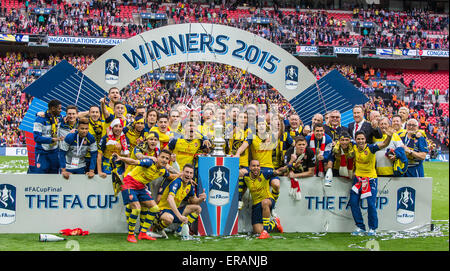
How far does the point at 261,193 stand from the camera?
21.9 ft

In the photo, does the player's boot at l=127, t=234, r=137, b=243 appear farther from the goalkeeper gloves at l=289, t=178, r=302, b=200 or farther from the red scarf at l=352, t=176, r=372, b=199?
the red scarf at l=352, t=176, r=372, b=199

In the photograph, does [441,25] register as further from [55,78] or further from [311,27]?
[55,78]

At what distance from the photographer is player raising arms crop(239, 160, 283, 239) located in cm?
657

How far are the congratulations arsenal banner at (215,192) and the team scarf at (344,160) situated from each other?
155 cm

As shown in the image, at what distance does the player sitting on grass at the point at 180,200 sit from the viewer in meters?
6.24

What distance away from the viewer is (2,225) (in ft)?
20.9

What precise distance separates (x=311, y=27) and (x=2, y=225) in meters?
26.5

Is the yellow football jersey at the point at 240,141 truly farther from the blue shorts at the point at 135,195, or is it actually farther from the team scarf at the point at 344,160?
the blue shorts at the point at 135,195

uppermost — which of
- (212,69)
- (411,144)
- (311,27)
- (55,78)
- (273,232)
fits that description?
(311,27)

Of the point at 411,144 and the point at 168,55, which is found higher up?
the point at 168,55

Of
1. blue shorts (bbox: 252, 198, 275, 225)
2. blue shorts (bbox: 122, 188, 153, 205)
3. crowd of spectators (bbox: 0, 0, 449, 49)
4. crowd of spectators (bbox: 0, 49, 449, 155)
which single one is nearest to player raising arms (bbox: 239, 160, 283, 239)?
blue shorts (bbox: 252, 198, 275, 225)

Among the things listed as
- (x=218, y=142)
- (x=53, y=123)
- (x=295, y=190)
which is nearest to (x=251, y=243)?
(x=295, y=190)

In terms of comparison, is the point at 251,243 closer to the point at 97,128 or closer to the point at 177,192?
the point at 177,192
